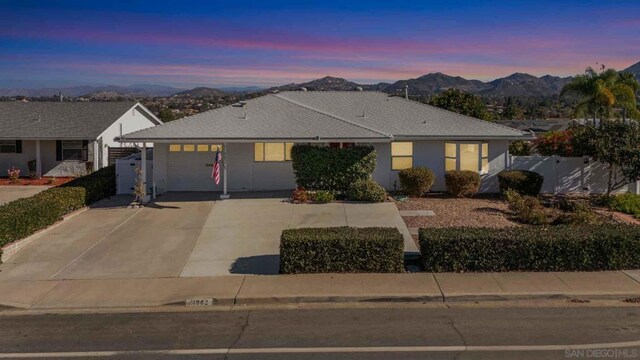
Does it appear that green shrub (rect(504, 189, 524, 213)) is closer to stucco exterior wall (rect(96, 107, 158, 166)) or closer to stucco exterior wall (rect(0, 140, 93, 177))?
stucco exterior wall (rect(96, 107, 158, 166))

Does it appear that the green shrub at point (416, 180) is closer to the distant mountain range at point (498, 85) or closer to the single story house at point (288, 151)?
the single story house at point (288, 151)

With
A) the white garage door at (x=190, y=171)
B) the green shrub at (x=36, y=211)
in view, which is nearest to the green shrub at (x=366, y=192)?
the white garage door at (x=190, y=171)

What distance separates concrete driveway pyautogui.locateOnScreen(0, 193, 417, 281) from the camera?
14.0 meters

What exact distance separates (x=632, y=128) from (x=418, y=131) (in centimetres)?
759

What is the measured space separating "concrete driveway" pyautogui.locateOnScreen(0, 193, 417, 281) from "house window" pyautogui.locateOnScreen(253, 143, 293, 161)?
1683 mm

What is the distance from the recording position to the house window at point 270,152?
23.4 metres

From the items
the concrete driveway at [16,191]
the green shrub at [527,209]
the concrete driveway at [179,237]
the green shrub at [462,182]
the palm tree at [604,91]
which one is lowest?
the concrete driveway at [179,237]

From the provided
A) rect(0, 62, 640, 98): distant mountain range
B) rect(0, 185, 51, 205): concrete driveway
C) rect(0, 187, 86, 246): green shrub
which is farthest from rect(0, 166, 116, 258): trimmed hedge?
rect(0, 62, 640, 98): distant mountain range

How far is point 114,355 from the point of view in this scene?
8.97m

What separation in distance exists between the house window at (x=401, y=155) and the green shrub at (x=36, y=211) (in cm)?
1153

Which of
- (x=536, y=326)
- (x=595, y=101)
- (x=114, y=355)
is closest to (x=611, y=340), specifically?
(x=536, y=326)

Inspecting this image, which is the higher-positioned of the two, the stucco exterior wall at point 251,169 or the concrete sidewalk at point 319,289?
the stucco exterior wall at point 251,169

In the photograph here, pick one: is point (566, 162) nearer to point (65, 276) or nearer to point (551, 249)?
point (551, 249)

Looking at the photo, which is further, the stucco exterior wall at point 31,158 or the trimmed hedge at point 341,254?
the stucco exterior wall at point 31,158
